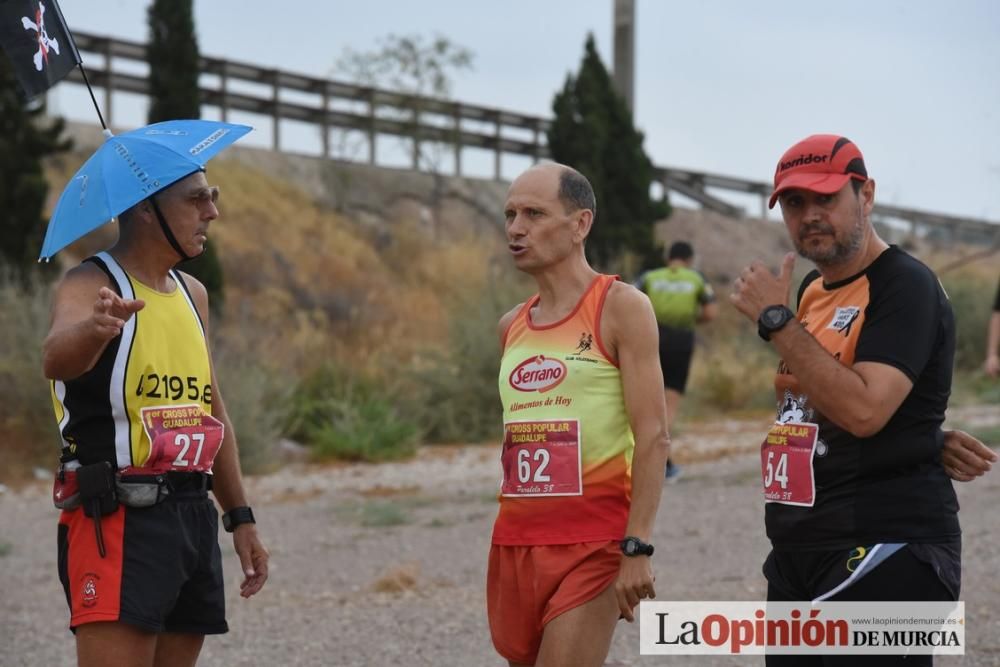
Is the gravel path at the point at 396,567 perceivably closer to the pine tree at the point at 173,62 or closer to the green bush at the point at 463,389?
the green bush at the point at 463,389

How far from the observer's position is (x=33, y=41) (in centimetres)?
463

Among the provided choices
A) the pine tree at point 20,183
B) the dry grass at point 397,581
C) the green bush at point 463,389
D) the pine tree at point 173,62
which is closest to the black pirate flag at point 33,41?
the dry grass at point 397,581

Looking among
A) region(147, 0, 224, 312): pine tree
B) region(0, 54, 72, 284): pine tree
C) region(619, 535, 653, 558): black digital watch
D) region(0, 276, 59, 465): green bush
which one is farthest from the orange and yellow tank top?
region(147, 0, 224, 312): pine tree

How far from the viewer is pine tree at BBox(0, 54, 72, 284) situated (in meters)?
19.1

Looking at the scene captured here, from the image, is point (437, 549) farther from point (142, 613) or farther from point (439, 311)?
point (439, 311)

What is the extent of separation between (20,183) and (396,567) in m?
12.0

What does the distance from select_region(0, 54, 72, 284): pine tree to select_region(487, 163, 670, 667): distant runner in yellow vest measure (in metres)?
15.6

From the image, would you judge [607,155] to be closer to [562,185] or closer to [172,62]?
[172,62]

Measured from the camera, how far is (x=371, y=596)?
8781mm

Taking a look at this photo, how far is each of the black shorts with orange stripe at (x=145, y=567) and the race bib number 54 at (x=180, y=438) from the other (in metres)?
0.10

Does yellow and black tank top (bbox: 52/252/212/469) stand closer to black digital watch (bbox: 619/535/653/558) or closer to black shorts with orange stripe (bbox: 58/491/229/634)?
black shorts with orange stripe (bbox: 58/491/229/634)

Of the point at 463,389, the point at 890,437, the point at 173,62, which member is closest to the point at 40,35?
the point at 890,437

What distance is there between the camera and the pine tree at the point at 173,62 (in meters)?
23.8

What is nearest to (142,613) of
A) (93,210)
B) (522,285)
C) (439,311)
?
(93,210)
